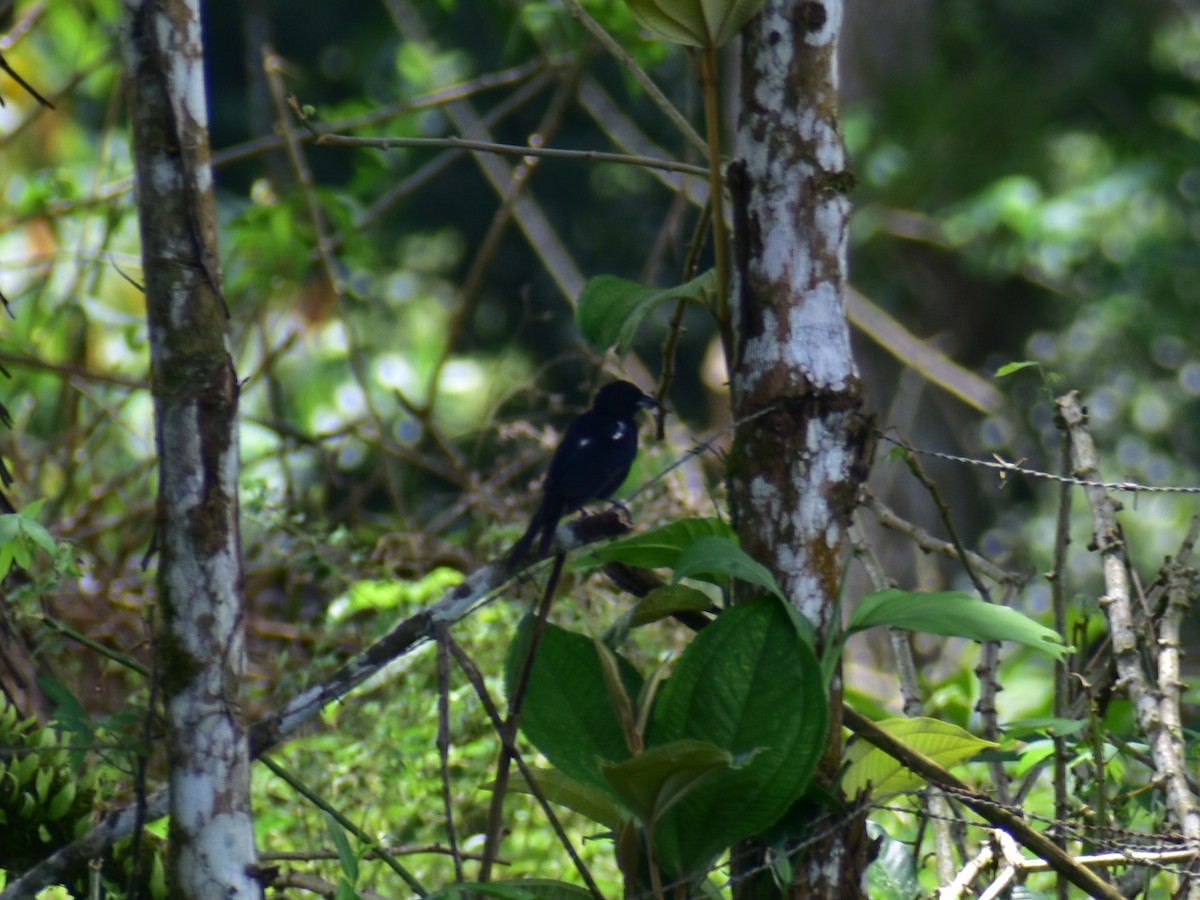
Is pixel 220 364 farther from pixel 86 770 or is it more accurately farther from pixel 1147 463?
pixel 1147 463

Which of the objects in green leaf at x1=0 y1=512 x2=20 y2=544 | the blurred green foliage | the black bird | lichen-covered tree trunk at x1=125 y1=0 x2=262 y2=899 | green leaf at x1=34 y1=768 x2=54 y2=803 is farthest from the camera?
the blurred green foliage

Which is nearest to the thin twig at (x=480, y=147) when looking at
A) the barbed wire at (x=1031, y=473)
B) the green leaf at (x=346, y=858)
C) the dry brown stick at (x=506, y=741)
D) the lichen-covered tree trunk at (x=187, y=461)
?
the lichen-covered tree trunk at (x=187, y=461)

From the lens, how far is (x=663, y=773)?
2.02m

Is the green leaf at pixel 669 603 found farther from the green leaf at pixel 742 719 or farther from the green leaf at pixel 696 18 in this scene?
the green leaf at pixel 696 18

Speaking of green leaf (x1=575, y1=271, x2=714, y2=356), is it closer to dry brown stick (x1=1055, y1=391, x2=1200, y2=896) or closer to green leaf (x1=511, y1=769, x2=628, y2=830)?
green leaf (x1=511, y1=769, x2=628, y2=830)

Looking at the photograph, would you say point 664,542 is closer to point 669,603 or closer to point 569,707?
point 669,603

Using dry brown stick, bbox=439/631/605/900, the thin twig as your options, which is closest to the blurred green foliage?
the thin twig

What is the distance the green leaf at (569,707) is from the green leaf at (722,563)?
29cm

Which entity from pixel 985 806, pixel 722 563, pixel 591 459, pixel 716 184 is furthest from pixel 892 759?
pixel 591 459

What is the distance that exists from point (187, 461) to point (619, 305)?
2.69 ft

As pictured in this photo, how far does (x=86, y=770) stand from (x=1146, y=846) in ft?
6.26

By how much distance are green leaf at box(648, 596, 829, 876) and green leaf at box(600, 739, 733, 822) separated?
5cm

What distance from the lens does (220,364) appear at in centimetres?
191

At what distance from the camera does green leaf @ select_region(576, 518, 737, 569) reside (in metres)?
2.30
